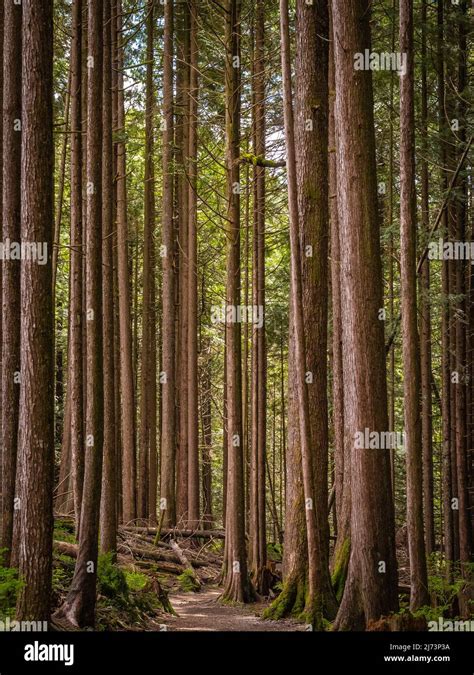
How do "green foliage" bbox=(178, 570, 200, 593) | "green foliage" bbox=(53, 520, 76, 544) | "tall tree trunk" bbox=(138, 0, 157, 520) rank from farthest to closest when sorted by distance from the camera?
"tall tree trunk" bbox=(138, 0, 157, 520) < "green foliage" bbox=(178, 570, 200, 593) < "green foliage" bbox=(53, 520, 76, 544)

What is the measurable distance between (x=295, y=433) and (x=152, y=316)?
492 inches

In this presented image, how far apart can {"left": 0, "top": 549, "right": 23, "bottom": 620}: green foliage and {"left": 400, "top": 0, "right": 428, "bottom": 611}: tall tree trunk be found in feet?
15.8

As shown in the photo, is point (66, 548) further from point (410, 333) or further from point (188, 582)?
point (410, 333)

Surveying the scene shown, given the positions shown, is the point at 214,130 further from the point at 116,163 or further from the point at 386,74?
the point at 386,74

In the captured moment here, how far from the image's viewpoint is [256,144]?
17.8 meters

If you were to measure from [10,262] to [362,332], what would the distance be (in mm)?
4766

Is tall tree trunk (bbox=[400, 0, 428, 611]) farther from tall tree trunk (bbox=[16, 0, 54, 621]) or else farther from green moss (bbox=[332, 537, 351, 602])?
tall tree trunk (bbox=[16, 0, 54, 621])

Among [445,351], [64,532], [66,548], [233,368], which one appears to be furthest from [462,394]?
[66,548]

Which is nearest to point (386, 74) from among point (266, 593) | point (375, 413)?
point (375, 413)

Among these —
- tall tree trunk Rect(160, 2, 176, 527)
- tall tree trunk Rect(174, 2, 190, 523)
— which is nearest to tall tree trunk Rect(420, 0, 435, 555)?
tall tree trunk Rect(174, 2, 190, 523)

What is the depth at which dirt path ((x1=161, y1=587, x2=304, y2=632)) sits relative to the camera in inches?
406

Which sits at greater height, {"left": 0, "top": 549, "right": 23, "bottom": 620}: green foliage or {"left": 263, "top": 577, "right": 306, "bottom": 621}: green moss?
{"left": 0, "top": 549, "right": 23, "bottom": 620}: green foliage

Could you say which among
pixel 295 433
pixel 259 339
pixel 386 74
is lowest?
pixel 295 433

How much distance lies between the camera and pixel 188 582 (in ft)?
50.6
